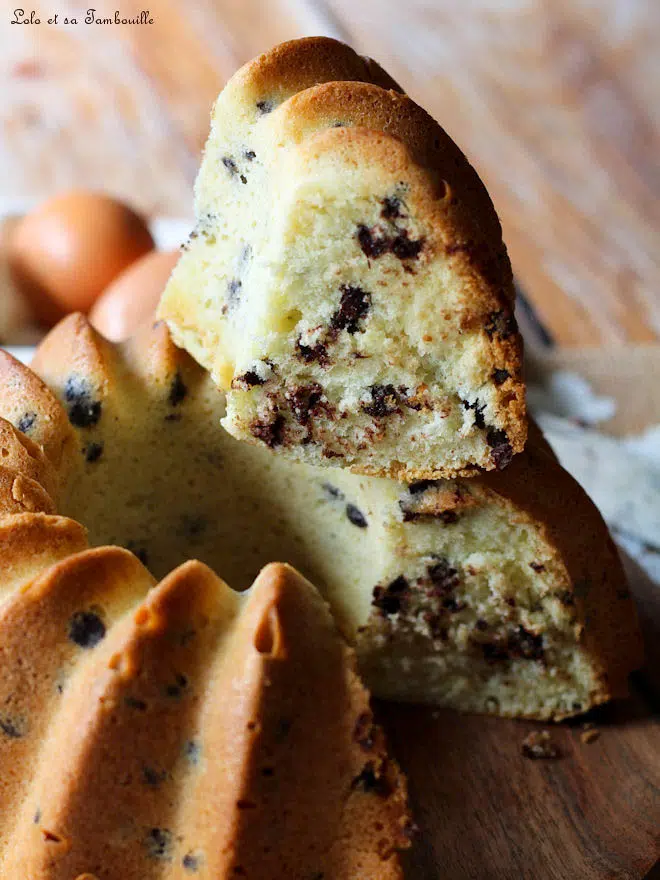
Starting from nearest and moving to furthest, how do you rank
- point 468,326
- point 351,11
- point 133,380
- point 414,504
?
point 468,326 < point 414,504 < point 133,380 < point 351,11

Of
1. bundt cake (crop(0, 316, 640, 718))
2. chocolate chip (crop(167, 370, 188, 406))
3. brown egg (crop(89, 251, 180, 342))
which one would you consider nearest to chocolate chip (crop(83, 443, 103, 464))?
bundt cake (crop(0, 316, 640, 718))

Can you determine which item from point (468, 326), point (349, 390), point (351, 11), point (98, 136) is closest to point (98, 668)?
point (349, 390)

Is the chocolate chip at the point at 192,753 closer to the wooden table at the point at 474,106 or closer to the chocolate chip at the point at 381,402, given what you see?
the chocolate chip at the point at 381,402

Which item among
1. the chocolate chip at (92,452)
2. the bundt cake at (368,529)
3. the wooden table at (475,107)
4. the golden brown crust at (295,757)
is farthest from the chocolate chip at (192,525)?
the wooden table at (475,107)

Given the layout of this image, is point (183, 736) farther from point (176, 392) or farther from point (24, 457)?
point (176, 392)

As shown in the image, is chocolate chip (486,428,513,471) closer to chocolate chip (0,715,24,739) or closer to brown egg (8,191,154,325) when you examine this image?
chocolate chip (0,715,24,739)

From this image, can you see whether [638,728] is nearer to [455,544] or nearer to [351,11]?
[455,544]
